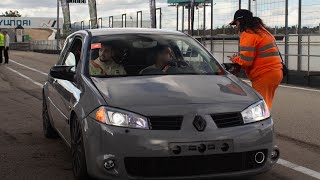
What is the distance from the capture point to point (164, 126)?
158 inches

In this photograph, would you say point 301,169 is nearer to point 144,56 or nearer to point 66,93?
point 144,56

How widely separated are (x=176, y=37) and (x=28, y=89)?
8.51 m

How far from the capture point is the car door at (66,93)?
199 inches

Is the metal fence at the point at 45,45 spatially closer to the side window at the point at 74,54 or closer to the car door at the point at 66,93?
the side window at the point at 74,54

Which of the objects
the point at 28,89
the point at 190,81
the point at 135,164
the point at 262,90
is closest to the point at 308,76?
the point at 28,89

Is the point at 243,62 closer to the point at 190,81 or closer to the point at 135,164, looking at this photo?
the point at 190,81

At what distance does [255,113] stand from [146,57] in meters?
1.50

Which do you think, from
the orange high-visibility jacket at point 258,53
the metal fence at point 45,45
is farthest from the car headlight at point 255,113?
the metal fence at point 45,45

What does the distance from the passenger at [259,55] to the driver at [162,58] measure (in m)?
1.06

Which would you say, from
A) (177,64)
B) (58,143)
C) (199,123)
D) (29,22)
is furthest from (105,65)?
(29,22)

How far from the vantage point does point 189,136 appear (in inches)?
157

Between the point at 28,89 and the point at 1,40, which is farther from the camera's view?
the point at 1,40

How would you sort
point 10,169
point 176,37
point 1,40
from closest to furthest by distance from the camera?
point 10,169, point 176,37, point 1,40

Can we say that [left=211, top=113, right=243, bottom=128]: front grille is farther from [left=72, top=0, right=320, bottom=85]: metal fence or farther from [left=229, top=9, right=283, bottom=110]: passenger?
[left=72, top=0, right=320, bottom=85]: metal fence
